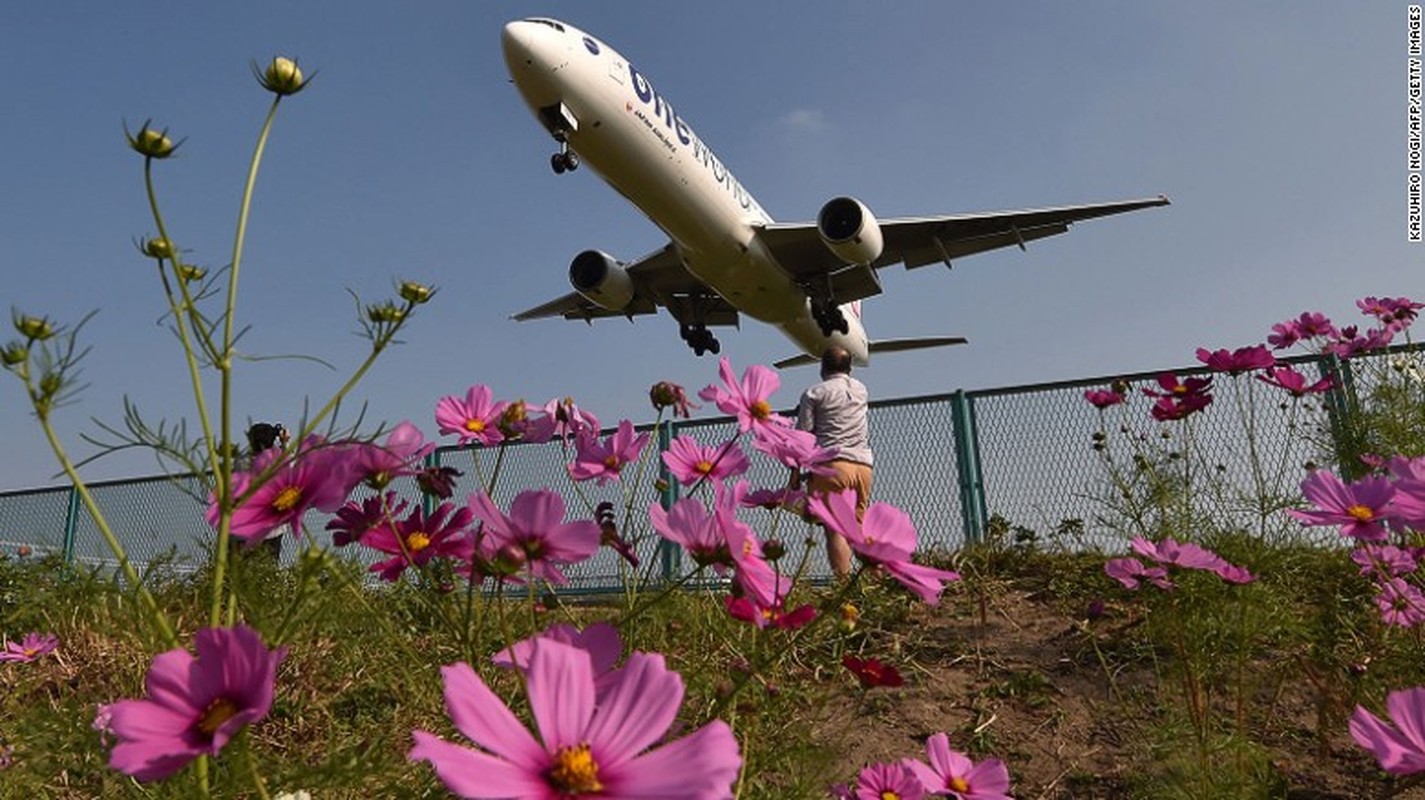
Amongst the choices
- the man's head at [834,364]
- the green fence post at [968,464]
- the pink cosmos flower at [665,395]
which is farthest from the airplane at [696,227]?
the pink cosmos flower at [665,395]

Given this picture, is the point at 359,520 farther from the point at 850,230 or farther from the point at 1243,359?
the point at 850,230

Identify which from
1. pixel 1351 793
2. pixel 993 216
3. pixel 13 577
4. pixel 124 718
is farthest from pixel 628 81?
pixel 124 718

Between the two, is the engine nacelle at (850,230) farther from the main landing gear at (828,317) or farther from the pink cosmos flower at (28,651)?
the pink cosmos flower at (28,651)

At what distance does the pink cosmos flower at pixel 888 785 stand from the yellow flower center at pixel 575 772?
2.34 feet

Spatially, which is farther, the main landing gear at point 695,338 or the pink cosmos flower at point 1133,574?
the main landing gear at point 695,338

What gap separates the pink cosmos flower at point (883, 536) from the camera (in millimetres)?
742

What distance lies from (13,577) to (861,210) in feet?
34.9

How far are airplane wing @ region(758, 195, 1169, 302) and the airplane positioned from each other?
3 cm

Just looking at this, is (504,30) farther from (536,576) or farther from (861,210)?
(536,576)

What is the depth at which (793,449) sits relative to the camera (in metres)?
1.08

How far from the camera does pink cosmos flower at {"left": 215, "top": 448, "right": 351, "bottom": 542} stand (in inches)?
28.3

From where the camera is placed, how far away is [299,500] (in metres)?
0.74

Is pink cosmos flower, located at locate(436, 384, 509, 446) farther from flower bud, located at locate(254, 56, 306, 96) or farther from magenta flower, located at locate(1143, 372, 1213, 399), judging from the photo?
magenta flower, located at locate(1143, 372, 1213, 399)

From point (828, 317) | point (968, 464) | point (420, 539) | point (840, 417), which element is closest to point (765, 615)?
point (420, 539)
